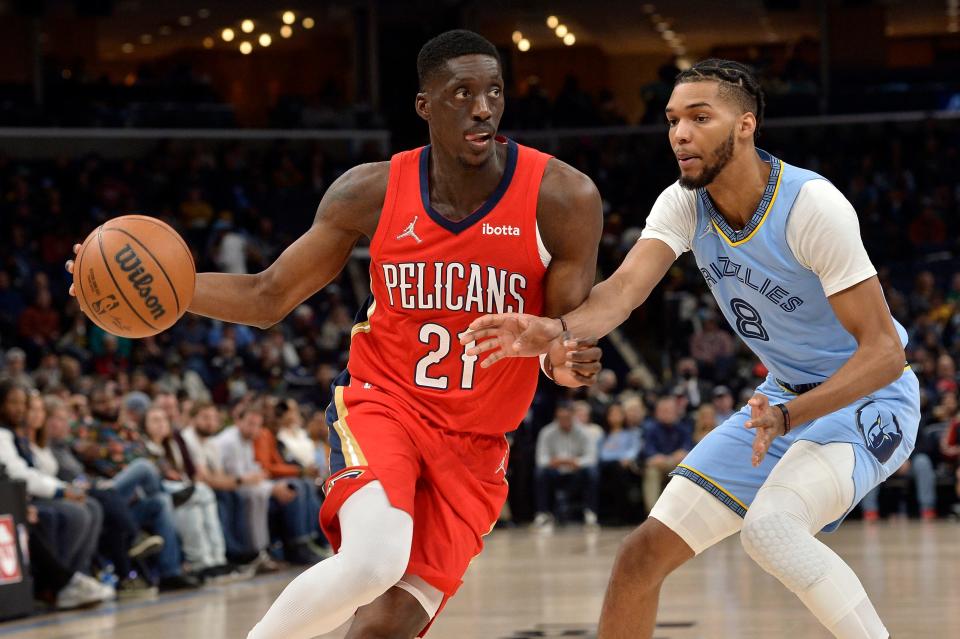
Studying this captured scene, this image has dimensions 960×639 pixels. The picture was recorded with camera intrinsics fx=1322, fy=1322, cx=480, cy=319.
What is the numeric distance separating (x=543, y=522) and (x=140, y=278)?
12.4 metres

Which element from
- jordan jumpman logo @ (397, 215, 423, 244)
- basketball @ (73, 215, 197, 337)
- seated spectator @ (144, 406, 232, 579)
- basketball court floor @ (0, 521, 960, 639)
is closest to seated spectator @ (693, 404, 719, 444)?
basketball court floor @ (0, 521, 960, 639)

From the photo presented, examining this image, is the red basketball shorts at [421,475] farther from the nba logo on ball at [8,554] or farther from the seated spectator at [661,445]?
the seated spectator at [661,445]

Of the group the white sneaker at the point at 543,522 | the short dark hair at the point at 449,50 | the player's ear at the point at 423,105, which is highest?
the short dark hair at the point at 449,50

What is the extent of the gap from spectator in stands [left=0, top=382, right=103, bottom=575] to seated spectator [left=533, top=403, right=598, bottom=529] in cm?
775

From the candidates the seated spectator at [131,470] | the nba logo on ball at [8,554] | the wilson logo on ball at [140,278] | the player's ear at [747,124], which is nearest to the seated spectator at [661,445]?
the seated spectator at [131,470]

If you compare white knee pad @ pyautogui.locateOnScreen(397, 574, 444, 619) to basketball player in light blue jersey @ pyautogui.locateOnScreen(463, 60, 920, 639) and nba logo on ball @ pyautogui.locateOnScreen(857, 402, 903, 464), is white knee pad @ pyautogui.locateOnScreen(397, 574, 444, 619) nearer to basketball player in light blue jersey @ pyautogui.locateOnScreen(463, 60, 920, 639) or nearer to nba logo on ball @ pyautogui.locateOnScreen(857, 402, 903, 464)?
basketball player in light blue jersey @ pyautogui.locateOnScreen(463, 60, 920, 639)

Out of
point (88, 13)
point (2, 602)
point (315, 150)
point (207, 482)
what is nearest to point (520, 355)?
point (2, 602)

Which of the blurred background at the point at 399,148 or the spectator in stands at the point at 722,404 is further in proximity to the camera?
the blurred background at the point at 399,148

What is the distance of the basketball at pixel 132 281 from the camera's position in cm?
421

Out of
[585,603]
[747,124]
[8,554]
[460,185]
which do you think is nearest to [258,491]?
[8,554]

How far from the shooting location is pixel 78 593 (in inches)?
366

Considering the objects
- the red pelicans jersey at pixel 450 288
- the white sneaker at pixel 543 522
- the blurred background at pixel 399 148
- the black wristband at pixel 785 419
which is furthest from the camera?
the blurred background at pixel 399 148

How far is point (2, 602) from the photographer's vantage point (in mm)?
8609

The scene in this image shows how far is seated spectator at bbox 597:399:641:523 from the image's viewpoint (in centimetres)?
1619
